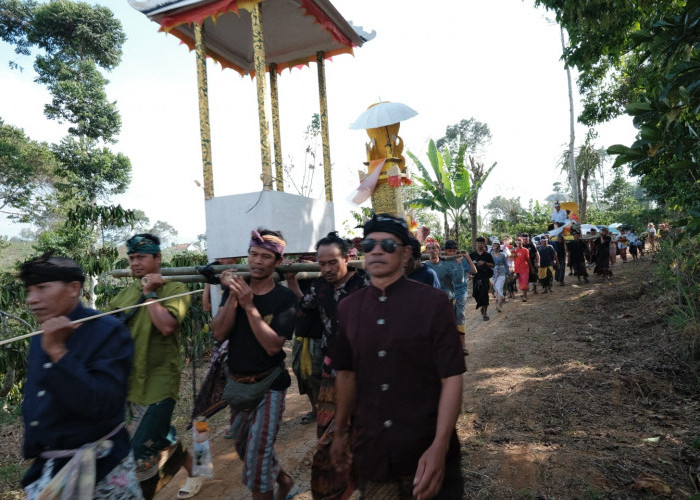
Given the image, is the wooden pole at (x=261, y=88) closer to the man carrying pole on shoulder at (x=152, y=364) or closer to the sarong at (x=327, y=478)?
the man carrying pole on shoulder at (x=152, y=364)

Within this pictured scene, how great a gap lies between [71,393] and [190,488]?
94.0 inches

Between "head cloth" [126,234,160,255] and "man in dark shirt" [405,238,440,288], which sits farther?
"man in dark shirt" [405,238,440,288]

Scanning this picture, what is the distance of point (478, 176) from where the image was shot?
17109 millimetres

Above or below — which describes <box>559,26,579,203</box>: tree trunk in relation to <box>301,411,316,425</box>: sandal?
above

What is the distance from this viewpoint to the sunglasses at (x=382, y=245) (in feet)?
6.96

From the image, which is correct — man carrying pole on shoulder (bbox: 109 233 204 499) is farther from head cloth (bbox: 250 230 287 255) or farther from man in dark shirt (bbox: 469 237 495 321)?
man in dark shirt (bbox: 469 237 495 321)

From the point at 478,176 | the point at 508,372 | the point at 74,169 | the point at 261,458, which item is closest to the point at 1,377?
the point at 261,458

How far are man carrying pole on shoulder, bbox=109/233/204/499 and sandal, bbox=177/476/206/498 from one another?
0.74 meters

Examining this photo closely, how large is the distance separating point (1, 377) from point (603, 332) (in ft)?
33.1

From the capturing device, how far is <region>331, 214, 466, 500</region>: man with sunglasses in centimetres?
186

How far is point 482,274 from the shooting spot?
9805 millimetres

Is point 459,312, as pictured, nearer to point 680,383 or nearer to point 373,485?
point 680,383

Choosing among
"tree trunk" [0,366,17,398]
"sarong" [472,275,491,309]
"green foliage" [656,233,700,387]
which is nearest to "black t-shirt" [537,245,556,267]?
"sarong" [472,275,491,309]

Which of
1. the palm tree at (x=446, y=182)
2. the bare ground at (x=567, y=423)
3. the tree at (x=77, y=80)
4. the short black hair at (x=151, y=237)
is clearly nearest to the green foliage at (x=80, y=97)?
the tree at (x=77, y=80)
